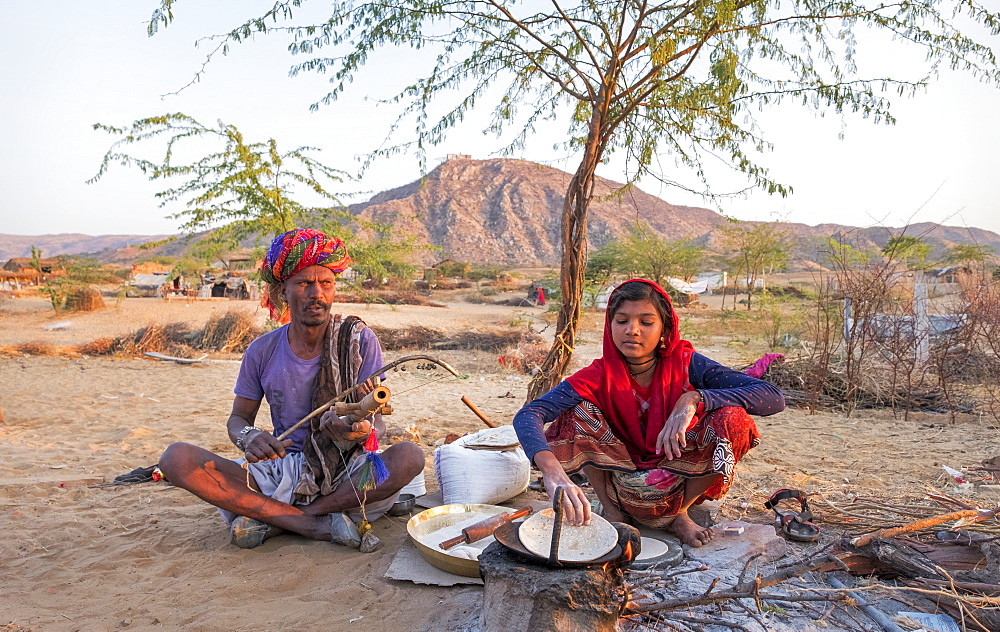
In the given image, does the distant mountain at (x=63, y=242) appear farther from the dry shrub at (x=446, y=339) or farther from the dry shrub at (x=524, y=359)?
the dry shrub at (x=524, y=359)

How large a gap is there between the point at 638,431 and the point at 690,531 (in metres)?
0.47

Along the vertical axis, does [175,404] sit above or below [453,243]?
below

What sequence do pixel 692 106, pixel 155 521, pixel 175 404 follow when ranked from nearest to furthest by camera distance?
pixel 155 521 < pixel 692 106 < pixel 175 404

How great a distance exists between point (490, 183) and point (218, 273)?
58876mm

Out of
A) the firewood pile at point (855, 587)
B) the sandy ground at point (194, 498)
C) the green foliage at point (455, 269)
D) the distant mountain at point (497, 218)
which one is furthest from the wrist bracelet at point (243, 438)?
the distant mountain at point (497, 218)

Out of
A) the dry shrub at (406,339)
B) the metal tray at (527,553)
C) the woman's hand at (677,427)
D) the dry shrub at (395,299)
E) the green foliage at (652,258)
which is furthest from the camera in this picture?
the dry shrub at (395,299)

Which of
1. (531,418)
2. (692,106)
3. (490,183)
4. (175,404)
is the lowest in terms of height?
(175,404)

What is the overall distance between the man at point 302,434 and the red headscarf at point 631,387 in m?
0.90

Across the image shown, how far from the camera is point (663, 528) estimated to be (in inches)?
114

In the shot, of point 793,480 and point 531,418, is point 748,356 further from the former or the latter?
point 531,418

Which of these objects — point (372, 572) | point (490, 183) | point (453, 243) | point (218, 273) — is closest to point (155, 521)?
point (372, 572)

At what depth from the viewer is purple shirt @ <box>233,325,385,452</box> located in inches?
115

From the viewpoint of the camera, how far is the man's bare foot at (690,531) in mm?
2711

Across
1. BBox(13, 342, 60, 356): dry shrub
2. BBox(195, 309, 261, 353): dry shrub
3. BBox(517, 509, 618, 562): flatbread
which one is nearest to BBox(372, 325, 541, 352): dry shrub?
BBox(195, 309, 261, 353): dry shrub
